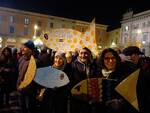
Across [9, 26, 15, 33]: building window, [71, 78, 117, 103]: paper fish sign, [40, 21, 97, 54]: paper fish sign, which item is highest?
[9, 26, 15, 33]: building window

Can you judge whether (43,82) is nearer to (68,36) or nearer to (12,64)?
(12,64)

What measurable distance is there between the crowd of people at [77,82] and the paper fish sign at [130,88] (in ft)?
0.24

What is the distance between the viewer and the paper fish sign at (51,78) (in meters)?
6.07

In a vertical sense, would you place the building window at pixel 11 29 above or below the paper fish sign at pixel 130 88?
above

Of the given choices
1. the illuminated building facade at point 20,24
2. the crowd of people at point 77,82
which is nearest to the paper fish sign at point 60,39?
the crowd of people at point 77,82

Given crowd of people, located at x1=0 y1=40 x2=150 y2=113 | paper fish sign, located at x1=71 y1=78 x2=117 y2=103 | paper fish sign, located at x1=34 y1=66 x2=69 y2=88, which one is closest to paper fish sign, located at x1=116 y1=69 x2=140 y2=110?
crowd of people, located at x1=0 y1=40 x2=150 y2=113

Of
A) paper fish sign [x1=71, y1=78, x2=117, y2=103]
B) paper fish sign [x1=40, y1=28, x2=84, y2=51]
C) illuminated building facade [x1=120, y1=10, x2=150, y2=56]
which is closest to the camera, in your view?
paper fish sign [x1=71, y1=78, x2=117, y2=103]

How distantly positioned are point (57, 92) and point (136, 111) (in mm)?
2242

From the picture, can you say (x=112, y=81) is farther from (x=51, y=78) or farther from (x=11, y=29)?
(x=11, y=29)

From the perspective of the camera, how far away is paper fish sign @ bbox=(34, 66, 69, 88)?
6.07 meters

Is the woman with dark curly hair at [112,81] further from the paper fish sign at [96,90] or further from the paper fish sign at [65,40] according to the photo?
the paper fish sign at [65,40]

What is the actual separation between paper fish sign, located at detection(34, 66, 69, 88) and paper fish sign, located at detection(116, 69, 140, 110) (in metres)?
1.83

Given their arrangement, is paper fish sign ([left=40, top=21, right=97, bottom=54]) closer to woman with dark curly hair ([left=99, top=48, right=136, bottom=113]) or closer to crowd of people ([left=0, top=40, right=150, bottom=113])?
crowd of people ([left=0, top=40, right=150, bottom=113])

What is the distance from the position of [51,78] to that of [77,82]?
488 mm
